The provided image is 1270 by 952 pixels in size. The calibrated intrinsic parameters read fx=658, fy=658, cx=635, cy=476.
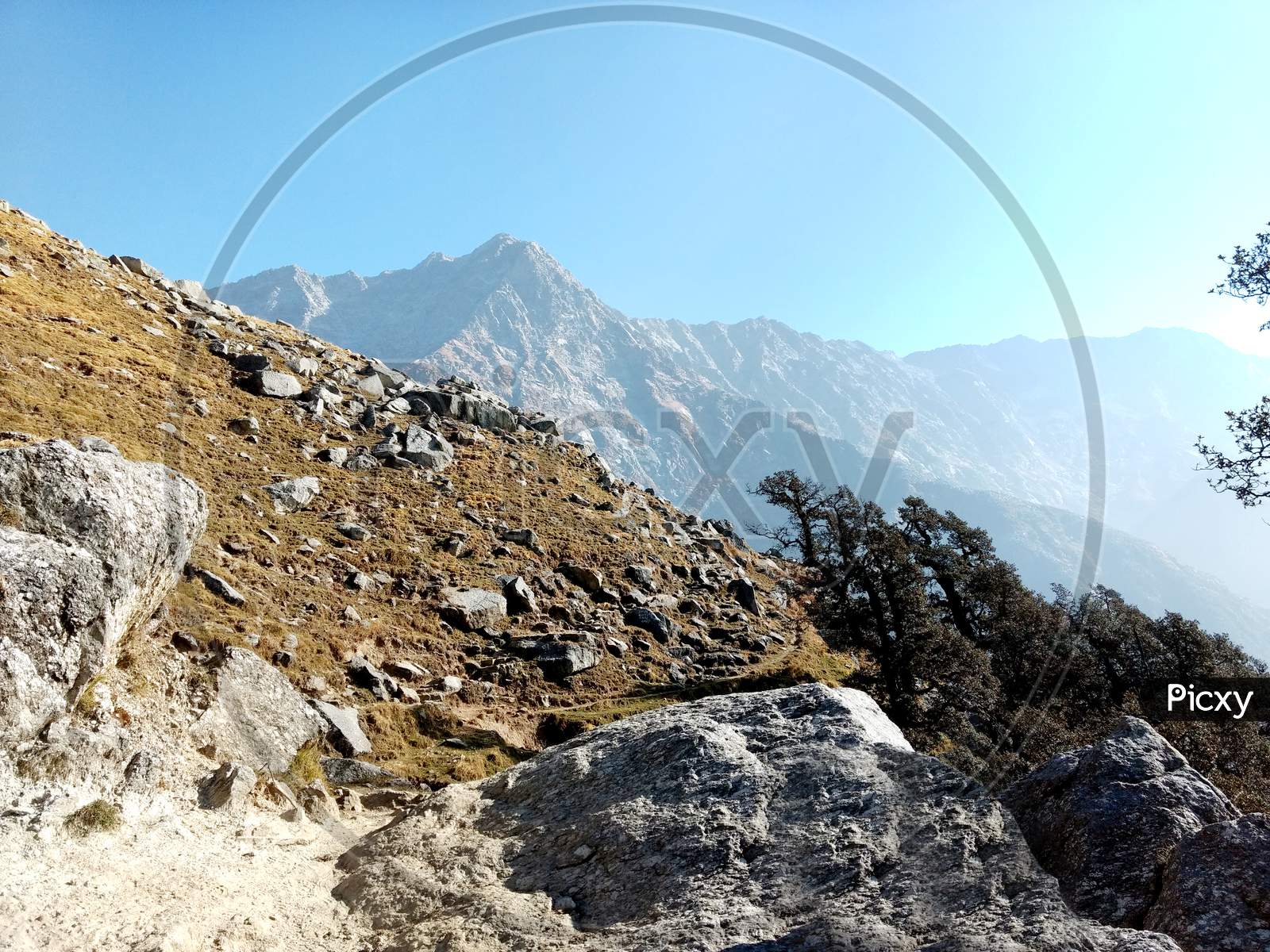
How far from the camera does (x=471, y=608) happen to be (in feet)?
100

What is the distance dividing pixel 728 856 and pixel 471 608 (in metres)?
21.8

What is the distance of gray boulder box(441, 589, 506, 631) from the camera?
29.7m

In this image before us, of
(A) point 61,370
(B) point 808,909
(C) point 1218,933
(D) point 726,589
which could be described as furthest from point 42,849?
(D) point 726,589

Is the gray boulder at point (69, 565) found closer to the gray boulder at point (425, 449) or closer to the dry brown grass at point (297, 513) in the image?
the dry brown grass at point (297, 513)

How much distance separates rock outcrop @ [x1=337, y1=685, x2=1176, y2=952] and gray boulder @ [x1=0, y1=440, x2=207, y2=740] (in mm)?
5723

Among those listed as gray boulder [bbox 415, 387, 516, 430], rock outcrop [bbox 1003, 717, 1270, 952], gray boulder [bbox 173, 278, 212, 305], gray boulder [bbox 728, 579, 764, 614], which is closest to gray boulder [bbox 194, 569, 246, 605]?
rock outcrop [bbox 1003, 717, 1270, 952]

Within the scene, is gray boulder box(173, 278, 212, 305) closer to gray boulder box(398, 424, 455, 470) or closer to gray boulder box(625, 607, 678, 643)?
gray boulder box(398, 424, 455, 470)

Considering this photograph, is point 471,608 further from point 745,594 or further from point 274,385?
point 274,385

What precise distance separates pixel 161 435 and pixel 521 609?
19358 millimetres

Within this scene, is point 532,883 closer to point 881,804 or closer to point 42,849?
point 881,804

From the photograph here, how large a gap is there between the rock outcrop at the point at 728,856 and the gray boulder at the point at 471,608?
1522 cm

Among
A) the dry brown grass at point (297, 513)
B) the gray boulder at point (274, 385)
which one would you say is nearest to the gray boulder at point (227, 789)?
the dry brown grass at point (297, 513)

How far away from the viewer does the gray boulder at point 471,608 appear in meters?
29.7

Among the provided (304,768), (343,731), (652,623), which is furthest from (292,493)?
(304,768)
